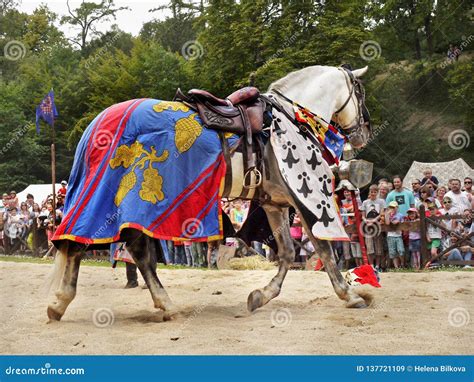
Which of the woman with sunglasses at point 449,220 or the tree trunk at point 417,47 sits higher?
the tree trunk at point 417,47

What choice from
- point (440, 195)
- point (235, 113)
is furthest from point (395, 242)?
point (235, 113)

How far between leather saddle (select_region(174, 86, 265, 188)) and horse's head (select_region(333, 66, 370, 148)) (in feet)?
4.31

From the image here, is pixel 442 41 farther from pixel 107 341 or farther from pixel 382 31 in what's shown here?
pixel 107 341

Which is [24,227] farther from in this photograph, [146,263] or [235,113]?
[235,113]

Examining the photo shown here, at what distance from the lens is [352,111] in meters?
7.95

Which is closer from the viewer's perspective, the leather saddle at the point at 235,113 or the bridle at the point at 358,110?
the leather saddle at the point at 235,113

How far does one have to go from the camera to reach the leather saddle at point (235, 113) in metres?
6.61

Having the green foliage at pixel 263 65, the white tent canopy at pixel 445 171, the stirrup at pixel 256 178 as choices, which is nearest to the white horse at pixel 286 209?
Answer: the stirrup at pixel 256 178

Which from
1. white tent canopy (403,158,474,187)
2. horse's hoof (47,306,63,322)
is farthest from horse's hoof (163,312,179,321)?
white tent canopy (403,158,474,187)

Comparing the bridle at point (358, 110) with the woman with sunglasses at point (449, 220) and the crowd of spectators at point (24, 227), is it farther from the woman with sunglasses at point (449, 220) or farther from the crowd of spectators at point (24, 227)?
the crowd of spectators at point (24, 227)

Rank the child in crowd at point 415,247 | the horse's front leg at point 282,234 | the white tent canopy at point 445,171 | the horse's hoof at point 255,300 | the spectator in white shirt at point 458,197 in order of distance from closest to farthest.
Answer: the horse's hoof at point 255,300 → the horse's front leg at point 282,234 → the child in crowd at point 415,247 → the spectator in white shirt at point 458,197 → the white tent canopy at point 445,171

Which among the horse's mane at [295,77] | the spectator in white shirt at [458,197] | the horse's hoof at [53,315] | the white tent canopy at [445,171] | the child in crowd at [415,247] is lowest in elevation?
the child in crowd at [415,247]

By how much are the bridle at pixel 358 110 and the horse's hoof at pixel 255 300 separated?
2.29m

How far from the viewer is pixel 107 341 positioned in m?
5.52
